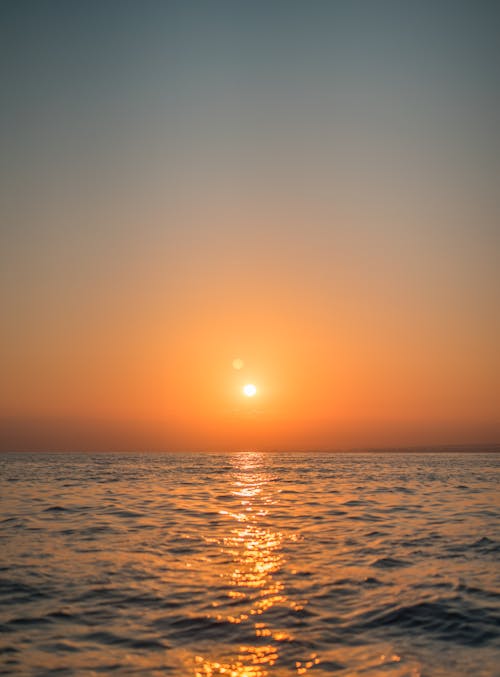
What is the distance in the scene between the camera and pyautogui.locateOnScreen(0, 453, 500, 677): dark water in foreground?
8.43 meters

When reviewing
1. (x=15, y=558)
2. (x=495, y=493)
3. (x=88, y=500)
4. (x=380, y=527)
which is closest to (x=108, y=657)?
(x=15, y=558)

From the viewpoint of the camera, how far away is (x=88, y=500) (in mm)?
29906

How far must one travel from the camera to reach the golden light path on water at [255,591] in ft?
26.5

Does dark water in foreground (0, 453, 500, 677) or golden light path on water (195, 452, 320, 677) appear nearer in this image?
golden light path on water (195, 452, 320, 677)

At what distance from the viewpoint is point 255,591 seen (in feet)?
39.5

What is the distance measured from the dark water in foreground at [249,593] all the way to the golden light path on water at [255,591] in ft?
0.13

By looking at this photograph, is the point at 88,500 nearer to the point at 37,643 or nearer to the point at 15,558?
the point at 15,558

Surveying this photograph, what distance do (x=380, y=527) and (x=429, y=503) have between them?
9240 mm

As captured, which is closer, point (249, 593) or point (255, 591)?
point (249, 593)

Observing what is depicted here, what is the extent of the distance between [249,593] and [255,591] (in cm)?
20

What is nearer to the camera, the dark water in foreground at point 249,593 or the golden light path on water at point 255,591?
the golden light path on water at point 255,591

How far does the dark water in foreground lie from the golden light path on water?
0.04 metres

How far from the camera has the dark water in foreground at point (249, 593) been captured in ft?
27.7

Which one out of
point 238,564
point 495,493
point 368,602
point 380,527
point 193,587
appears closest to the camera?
point 368,602
